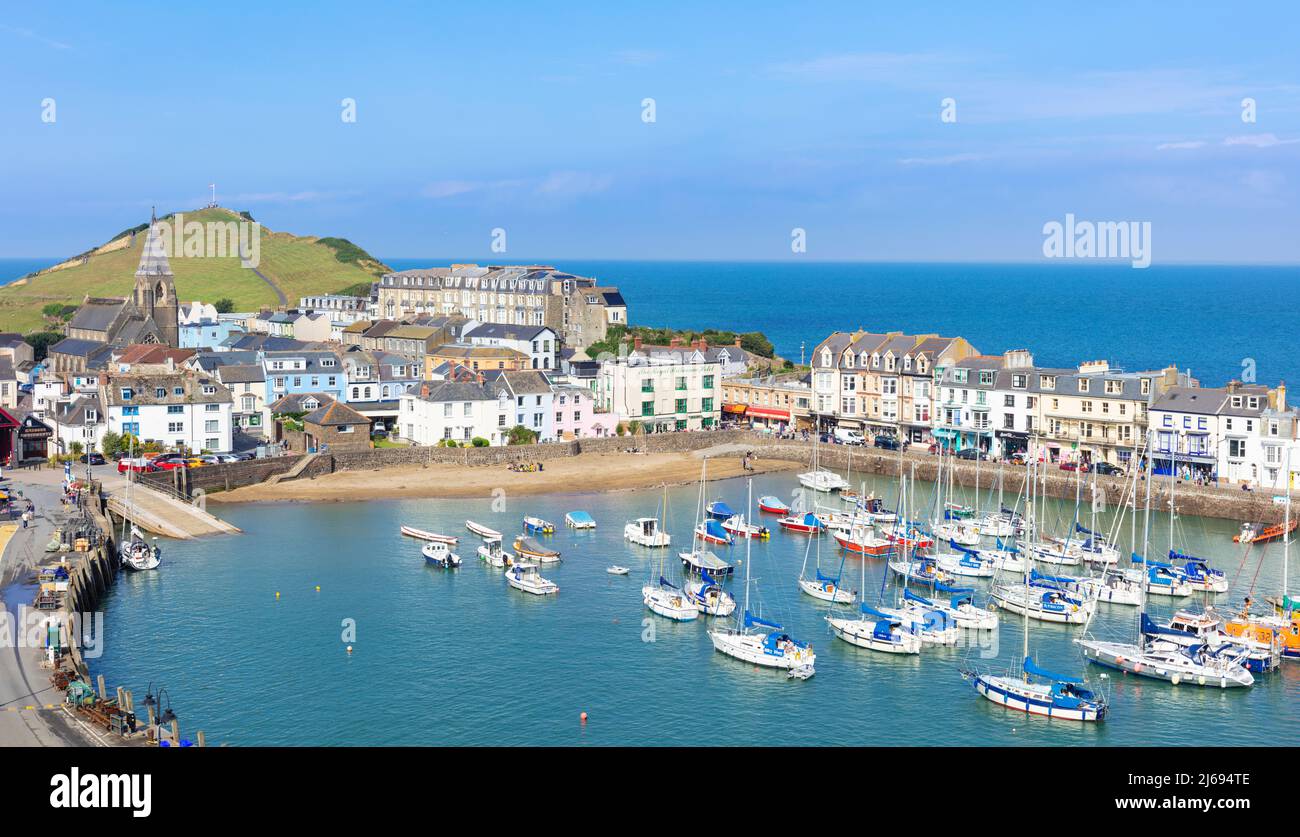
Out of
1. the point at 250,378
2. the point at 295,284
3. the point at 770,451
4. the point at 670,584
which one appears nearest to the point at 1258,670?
the point at 670,584

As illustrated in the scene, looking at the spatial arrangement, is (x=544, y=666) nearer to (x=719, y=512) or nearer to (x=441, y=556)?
(x=441, y=556)

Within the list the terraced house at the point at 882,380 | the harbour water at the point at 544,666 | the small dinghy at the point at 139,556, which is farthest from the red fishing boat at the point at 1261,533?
the small dinghy at the point at 139,556

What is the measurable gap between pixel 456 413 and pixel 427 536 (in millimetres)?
18182

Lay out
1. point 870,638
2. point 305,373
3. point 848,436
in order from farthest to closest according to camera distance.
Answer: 1. point 305,373
2. point 848,436
3. point 870,638

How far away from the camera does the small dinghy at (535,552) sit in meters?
43.3

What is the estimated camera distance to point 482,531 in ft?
157

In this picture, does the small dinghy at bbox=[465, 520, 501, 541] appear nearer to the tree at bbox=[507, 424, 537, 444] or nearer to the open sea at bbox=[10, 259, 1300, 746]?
the open sea at bbox=[10, 259, 1300, 746]

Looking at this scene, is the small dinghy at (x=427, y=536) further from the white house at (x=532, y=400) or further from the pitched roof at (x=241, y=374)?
the pitched roof at (x=241, y=374)

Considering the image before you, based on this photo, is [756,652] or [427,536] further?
[427,536]

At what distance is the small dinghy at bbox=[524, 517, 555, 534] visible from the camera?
4822 centimetres

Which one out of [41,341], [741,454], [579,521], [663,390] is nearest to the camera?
[579,521]

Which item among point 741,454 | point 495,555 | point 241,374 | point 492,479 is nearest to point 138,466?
point 241,374
